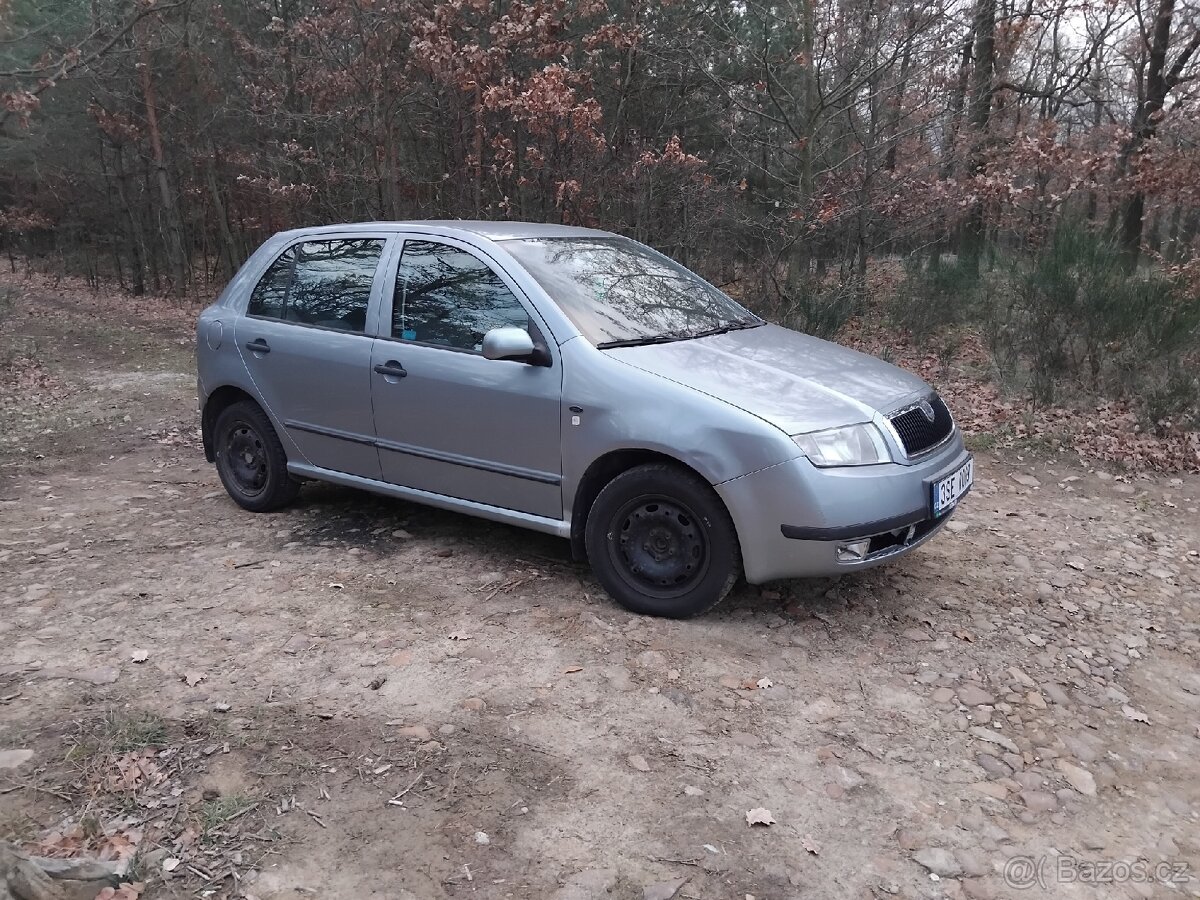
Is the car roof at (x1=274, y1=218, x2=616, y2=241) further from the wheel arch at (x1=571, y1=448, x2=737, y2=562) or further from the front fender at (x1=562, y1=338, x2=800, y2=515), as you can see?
the wheel arch at (x1=571, y1=448, x2=737, y2=562)

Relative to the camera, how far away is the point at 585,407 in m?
3.86

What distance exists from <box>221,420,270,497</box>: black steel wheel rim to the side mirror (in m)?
2.13

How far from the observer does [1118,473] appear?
20.9 feet

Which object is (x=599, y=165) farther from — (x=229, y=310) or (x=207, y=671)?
(x=207, y=671)

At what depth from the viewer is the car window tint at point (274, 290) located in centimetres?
512

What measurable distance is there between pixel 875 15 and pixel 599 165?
138 inches

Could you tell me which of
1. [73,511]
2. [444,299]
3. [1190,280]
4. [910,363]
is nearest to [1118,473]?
[1190,280]

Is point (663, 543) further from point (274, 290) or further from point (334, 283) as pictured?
point (274, 290)

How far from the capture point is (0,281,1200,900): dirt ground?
250cm

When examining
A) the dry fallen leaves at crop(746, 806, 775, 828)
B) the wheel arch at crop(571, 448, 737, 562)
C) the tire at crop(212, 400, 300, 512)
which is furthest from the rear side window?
the dry fallen leaves at crop(746, 806, 775, 828)

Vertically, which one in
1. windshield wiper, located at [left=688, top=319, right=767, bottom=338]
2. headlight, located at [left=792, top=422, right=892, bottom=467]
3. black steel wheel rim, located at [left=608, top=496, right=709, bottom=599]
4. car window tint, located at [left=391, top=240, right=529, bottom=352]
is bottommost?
black steel wheel rim, located at [left=608, top=496, right=709, bottom=599]

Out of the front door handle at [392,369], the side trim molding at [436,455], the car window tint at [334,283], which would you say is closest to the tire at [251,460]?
the side trim molding at [436,455]

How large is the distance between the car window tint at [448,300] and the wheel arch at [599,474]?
77 centimetres

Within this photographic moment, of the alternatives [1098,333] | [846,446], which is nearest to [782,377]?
[846,446]
